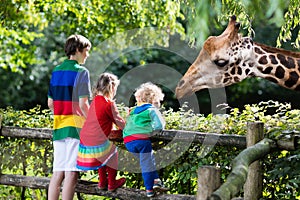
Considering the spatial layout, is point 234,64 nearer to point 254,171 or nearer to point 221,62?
point 221,62

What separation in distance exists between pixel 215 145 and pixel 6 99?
10.3 meters

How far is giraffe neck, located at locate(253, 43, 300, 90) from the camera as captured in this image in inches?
194

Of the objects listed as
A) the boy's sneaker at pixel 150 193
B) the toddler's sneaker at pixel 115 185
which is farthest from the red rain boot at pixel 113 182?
the boy's sneaker at pixel 150 193

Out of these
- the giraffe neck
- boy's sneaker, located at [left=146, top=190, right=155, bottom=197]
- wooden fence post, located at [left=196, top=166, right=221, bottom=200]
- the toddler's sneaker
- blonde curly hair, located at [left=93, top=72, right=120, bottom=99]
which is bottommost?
boy's sneaker, located at [left=146, top=190, right=155, bottom=197]

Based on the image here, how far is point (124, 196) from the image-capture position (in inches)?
193

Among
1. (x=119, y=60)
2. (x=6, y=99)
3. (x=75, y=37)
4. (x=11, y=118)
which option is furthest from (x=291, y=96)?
(x=75, y=37)

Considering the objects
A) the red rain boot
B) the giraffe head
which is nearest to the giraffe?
the giraffe head

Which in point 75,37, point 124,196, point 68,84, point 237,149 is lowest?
point 124,196

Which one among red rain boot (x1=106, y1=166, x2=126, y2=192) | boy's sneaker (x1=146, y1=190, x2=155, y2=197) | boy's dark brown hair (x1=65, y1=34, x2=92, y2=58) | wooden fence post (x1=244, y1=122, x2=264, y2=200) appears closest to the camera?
wooden fence post (x1=244, y1=122, x2=264, y2=200)

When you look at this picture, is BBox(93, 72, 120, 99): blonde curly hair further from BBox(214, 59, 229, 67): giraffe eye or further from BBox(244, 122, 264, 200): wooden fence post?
BBox(244, 122, 264, 200): wooden fence post

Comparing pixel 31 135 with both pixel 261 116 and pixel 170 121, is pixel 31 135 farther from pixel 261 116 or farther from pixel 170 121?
pixel 261 116

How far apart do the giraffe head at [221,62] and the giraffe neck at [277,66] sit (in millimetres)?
67

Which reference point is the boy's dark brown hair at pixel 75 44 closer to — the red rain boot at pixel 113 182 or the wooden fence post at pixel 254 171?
the red rain boot at pixel 113 182

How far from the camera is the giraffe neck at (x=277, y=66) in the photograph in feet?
16.1
